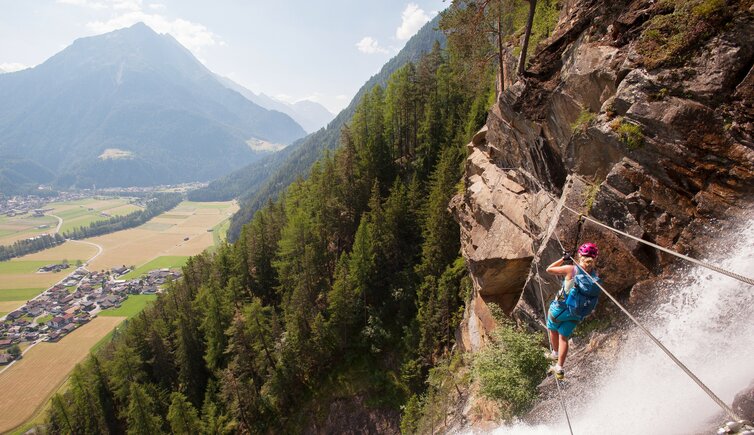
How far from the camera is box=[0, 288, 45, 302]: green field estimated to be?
137500mm

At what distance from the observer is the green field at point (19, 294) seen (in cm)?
13750

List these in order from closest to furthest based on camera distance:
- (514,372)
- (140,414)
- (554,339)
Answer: (554,339) < (514,372) < (140,414)

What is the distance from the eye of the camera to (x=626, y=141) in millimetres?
10812

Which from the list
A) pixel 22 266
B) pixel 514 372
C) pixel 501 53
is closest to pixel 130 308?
pixel 22 266

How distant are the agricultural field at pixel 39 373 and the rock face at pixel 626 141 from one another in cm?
10994

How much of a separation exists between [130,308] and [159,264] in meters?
52.4

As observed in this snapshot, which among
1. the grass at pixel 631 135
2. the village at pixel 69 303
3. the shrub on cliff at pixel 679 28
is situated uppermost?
the shrub on cliff at pixel 679 28

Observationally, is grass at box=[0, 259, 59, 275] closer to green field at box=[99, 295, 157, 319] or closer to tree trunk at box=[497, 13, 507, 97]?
green field at box=[99, 295, 157, 319]

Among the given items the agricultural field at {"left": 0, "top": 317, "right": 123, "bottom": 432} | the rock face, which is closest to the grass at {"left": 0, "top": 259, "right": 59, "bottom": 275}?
the agricultural field at {"left": 0, "top": 317, "right": 123, "bottom": 432}

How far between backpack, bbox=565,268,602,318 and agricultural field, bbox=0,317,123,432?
110 metres

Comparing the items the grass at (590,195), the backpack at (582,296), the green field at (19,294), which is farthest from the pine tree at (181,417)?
the green field at (19,294)

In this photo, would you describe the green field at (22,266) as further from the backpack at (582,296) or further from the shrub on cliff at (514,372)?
the backpack at (582,296)

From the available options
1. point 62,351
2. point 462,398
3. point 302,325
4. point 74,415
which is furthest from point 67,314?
point 462,398

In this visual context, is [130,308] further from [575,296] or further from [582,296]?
[582,296]
